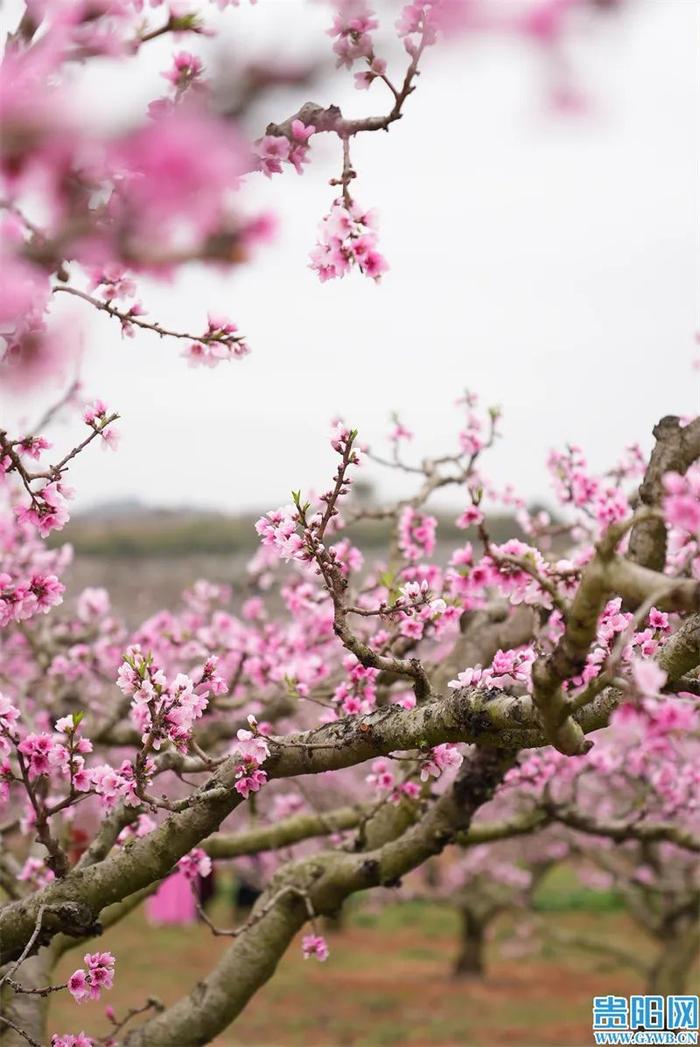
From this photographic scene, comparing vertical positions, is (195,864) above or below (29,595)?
below

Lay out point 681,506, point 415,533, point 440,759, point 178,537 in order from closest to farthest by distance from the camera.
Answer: point 681,506, point 440,759, point 415,533, point 178,537

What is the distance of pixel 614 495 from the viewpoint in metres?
5.71

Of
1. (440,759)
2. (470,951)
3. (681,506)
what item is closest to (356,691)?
(440,759)

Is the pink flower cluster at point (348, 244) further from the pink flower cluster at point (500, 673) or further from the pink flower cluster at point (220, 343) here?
the pink flower cluster at point (500, 673)

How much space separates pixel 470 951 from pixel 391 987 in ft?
4.27

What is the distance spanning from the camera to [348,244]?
334cm

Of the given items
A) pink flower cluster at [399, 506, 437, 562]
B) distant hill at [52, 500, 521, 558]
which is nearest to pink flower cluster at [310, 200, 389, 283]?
pink flower cluster at [399, 506, 437, 562]

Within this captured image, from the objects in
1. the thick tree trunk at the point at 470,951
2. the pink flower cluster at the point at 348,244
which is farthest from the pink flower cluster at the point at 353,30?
the thick tree trunk at the point at 470,951

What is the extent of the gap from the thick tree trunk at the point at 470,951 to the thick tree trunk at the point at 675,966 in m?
4.87

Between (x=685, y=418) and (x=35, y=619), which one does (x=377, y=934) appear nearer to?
(x=35, y=619)

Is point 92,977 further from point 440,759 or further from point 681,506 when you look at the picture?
point 681,506

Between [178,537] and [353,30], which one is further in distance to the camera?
[178,537]

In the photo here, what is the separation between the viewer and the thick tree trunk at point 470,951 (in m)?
15.0

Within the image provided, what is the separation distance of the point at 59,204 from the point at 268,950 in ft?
11.6
